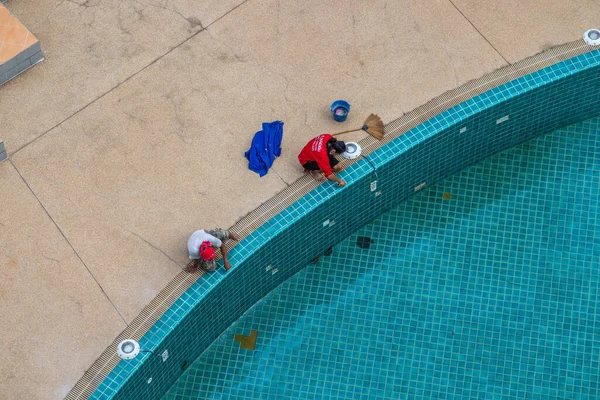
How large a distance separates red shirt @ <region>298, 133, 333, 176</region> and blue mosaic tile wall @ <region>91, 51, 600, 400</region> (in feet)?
0.85

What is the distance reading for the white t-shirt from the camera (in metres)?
9.00

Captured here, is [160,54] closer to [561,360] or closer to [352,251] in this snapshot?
[352,251]

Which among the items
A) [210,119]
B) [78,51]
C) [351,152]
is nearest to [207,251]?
[210,119]

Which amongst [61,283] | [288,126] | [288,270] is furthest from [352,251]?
[61,283]

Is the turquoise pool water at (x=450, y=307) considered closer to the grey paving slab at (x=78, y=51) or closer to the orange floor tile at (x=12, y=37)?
the grey paving slab at (x=78, y=51)

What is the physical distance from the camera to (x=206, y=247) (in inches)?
351

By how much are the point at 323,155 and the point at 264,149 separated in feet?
2.19

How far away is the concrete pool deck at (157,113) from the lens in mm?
9078

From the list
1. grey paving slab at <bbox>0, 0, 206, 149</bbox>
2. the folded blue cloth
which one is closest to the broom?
the folded blue cloth

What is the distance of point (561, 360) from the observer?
972 cm

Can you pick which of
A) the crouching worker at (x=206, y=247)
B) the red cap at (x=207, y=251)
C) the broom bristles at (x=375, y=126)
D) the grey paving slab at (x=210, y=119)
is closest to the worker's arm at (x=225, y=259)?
the crouching worker at (x=206, y=247)

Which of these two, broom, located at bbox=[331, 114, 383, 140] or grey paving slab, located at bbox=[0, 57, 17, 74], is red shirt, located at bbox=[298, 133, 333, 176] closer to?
broom, located at bbox=[331, 114, 383, 140]

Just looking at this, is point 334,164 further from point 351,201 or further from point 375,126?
point 375,126

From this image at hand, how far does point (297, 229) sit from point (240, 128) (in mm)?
1213
